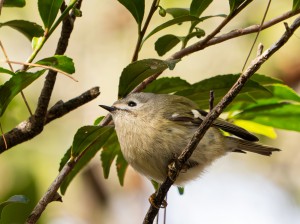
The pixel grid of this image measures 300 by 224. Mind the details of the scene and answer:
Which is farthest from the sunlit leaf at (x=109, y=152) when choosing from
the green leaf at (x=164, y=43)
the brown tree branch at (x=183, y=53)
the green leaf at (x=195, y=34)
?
the green leaf at (x=195, y=34)

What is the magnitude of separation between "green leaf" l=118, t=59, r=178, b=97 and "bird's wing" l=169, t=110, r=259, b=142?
0.49 meters

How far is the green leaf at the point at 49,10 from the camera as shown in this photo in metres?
1.67

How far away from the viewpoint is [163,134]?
7.39 ft

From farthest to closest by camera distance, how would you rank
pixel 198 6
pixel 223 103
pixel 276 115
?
pixel 276 115
pixel 198 6
pixel 223 103

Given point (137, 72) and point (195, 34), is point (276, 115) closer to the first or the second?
point (195, 34)

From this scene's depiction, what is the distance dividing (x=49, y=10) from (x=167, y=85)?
20.2 inches

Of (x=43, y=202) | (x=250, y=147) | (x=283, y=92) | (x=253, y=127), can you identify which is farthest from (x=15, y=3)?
(x=250, y=147)

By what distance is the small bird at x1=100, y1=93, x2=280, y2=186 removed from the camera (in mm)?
2188

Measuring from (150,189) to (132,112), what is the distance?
228 centimetres

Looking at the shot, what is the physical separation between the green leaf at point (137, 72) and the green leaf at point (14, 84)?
29 centimetres

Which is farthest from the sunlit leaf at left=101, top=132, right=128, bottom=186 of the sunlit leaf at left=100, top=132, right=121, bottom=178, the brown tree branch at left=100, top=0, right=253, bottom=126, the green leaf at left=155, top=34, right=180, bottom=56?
the green leaf at left=155, top=34, right=180, bottom=56

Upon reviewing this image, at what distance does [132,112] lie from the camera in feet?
8.09

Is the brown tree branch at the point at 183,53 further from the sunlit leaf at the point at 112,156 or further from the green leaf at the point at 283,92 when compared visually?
the green leaf at the point at 283,92

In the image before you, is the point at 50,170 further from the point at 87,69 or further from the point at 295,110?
the point at 295,110
